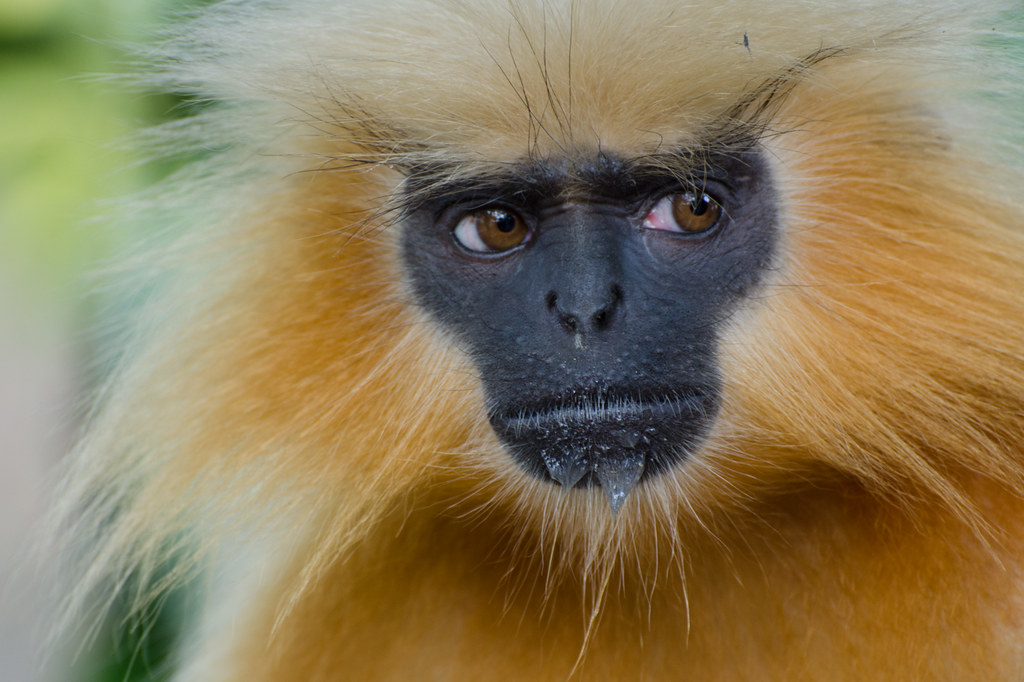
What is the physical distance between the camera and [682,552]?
6.82ft

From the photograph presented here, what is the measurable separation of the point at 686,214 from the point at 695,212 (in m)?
0.02

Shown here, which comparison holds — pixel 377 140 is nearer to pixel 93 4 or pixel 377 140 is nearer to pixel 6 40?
pixel 93 4

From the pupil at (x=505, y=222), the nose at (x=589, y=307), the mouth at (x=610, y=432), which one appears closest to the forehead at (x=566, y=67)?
the pupil at (x=505, y=222)

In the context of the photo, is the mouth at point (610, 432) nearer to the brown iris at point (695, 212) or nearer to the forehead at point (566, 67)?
the brown iris at point (695, 212)

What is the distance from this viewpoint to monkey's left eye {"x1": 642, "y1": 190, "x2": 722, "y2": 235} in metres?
1.95

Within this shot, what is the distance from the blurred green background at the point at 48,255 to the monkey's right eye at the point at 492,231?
1.00 metres

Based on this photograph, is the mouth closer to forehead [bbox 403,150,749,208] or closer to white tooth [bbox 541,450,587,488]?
white tooth [bbox 541,450,587,488]

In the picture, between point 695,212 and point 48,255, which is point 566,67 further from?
point 48,255

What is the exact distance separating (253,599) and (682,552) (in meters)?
1.05

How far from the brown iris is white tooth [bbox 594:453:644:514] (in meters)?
0.43

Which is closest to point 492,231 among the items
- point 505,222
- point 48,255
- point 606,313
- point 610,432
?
point 505,222

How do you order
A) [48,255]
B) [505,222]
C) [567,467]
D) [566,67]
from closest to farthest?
[566,67]
[567,467]
[505,222]
[48,255]

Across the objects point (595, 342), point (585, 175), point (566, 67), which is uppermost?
point (566, 67)

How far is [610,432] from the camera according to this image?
6.08 ft
